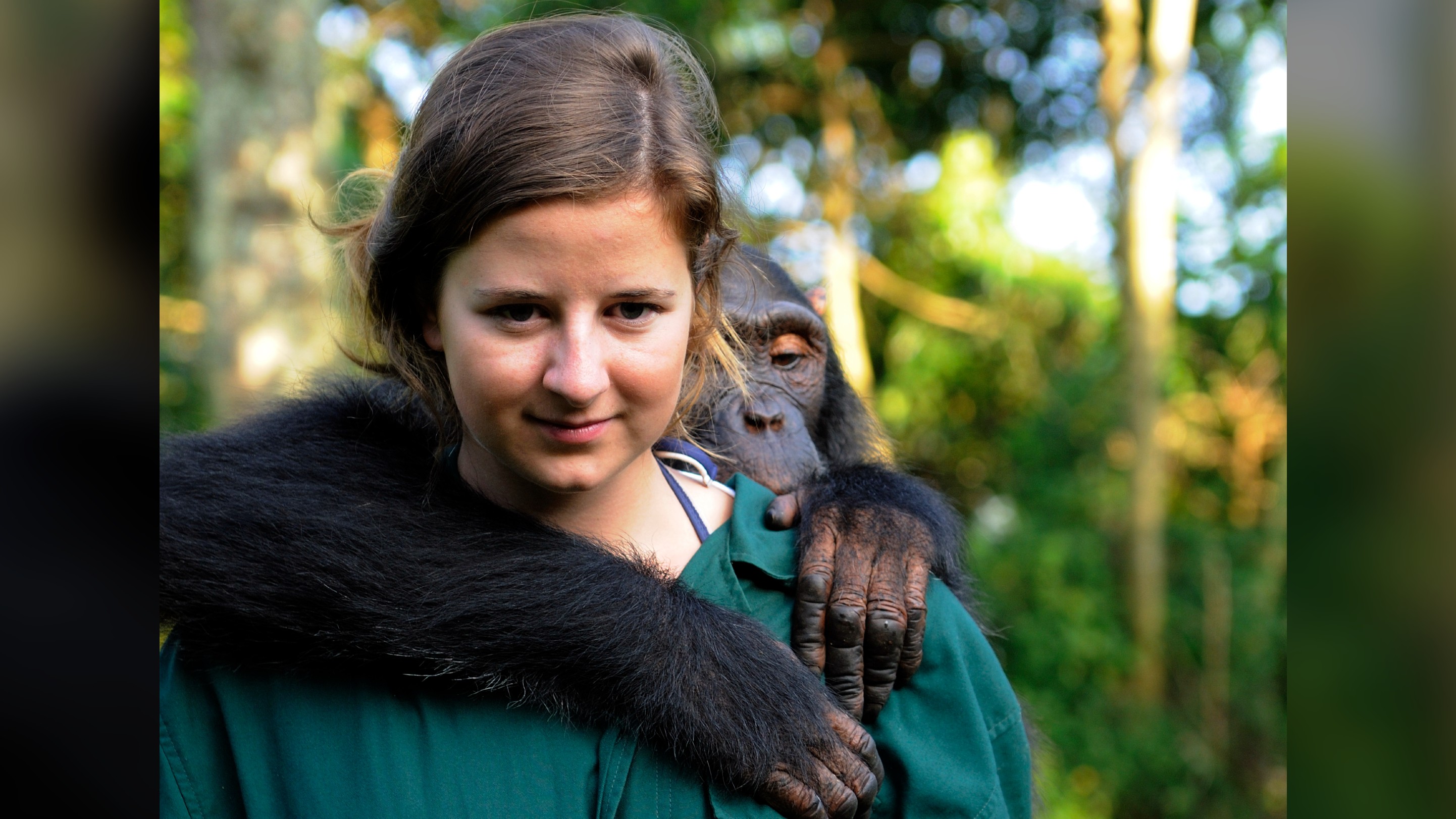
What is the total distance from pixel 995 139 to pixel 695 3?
10.4 ft

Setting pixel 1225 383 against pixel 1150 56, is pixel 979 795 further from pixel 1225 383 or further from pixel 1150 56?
pixel 1225 383

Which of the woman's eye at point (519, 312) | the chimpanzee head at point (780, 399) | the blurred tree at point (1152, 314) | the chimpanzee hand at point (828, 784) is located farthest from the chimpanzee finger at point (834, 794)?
the blurred tree at point (1152, 314)

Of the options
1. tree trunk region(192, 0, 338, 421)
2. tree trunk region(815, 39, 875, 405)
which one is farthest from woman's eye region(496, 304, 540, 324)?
tree trunk region(815, 39, 875, 405)

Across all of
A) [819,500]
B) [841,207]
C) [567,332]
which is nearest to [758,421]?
[819,500]

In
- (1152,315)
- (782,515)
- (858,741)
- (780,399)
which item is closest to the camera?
(858,741)

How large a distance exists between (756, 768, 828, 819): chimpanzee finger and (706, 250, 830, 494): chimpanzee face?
81 cm

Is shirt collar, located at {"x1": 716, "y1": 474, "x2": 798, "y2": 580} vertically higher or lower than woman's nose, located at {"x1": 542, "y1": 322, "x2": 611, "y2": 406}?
lower

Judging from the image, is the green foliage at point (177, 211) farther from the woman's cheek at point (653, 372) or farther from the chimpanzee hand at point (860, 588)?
the woman's cheek at point (653, 372)

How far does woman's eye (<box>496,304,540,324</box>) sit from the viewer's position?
1183 millimetres

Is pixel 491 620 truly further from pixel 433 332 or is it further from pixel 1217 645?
pixel 1217 645

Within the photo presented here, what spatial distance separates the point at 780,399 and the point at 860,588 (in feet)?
2.78

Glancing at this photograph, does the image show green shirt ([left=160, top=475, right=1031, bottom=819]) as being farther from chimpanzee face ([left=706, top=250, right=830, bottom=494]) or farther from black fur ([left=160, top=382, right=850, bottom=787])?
chimpanzee face ([left=706, top=250, right=830, bottom=494])

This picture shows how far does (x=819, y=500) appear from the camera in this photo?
1.74 m
